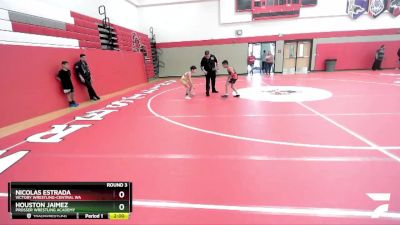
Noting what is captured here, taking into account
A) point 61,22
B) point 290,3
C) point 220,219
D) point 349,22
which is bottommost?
point 220,219

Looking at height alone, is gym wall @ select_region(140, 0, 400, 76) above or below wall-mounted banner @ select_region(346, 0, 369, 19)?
below

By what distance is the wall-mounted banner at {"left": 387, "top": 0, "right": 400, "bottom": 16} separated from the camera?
14922 mm

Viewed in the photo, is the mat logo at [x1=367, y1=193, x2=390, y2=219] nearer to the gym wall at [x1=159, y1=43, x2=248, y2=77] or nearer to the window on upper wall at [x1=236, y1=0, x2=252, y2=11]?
the gym wall at [x1=159, y1=43, x2=248, y2=77]

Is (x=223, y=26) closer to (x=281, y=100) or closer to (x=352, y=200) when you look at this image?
(x=281, y=100)

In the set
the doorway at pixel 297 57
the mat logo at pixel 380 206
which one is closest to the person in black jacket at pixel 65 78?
the mat logo at pixel 380 206

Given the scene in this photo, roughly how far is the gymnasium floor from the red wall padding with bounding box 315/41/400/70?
12083 millimetres

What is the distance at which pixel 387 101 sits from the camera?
6.31 m

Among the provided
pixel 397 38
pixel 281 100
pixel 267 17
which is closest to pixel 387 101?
pixel 281 100

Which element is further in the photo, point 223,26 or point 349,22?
point 223,26

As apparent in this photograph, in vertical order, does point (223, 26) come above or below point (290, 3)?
below

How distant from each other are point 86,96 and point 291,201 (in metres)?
8.19

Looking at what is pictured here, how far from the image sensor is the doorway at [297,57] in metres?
16.7
